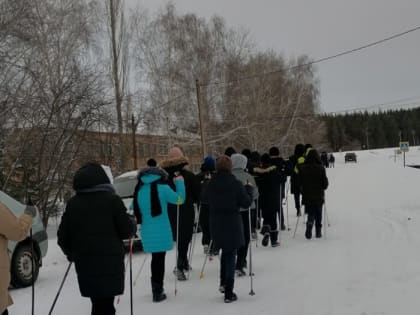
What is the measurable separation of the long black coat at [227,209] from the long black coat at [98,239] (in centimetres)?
201

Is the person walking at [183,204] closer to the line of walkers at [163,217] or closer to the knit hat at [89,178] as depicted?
the line of walkers at [163,217]

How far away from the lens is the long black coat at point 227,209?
680 centimetres

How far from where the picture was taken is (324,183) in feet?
37.4

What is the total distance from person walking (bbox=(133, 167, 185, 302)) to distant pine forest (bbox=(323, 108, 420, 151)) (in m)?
139

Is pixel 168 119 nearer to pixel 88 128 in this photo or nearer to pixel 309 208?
pixel 88 128

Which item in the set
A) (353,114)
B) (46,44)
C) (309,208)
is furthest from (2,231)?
(353,114)

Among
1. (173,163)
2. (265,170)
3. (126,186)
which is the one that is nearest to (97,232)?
(173,163)

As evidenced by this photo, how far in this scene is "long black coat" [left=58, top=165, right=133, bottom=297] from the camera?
495 centimetres

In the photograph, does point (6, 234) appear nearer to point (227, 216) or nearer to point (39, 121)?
Answer: point (227, 216)

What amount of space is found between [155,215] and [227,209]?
919 mm

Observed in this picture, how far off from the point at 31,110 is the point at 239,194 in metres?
15.1

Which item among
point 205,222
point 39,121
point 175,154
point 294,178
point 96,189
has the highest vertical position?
point 39,121

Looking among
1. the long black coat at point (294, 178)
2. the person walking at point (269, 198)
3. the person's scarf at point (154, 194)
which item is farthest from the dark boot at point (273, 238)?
the person's scarf at point (154, 194)

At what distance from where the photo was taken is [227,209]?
684cm
